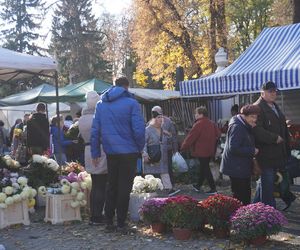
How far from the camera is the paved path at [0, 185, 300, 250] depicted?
5750mm

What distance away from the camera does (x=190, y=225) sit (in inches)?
234

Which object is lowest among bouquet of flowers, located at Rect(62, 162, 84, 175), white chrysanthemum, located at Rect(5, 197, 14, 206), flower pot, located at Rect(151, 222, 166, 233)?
flower pot, located at Rect(151, 222, 166, 233)

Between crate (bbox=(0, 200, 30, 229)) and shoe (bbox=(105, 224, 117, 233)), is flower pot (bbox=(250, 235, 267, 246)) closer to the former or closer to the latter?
shoe (bbox=(105, 224, 117, 233))

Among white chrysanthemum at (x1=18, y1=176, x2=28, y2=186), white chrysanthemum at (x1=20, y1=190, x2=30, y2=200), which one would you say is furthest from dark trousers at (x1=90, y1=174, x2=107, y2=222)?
white chrysanthemum at (x1=18, y1=176, x2=28, y2=186)

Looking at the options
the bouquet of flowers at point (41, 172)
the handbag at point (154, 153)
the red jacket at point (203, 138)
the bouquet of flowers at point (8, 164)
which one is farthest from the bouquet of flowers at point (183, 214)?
the red jacket at point (203, 138)

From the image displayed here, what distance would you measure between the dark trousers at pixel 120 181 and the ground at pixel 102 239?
317 mm

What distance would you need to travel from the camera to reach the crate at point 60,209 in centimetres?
716

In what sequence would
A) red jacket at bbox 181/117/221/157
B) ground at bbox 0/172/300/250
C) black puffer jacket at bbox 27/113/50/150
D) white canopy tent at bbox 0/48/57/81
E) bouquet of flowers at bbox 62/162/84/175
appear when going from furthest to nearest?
black puffer jacket at bbox 27/113/50/150 < red jacket at bbox 181/117/221/157 < bouquet of flowers at bbox 62/162/84/175 < white canopy tent at bbox 0/48/57/81 < ground at bbox 0/172/300/250

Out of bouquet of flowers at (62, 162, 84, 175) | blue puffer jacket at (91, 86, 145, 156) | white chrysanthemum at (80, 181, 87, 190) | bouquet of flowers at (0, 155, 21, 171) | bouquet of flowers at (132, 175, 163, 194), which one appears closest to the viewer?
blue puffer jacket at (91, 86, 145, 156)

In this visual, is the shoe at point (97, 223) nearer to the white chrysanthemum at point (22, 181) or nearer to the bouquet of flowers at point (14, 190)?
the bouquet of flowers at point (14, 190)

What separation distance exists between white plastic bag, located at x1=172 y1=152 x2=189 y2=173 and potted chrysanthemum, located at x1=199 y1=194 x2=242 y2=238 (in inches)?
198

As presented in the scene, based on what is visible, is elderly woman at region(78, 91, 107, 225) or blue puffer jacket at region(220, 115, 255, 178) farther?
elderly woman at region(78, 91, 107, 225)

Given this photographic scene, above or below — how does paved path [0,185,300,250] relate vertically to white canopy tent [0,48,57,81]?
below

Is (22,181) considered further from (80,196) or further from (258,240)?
(258,240)
